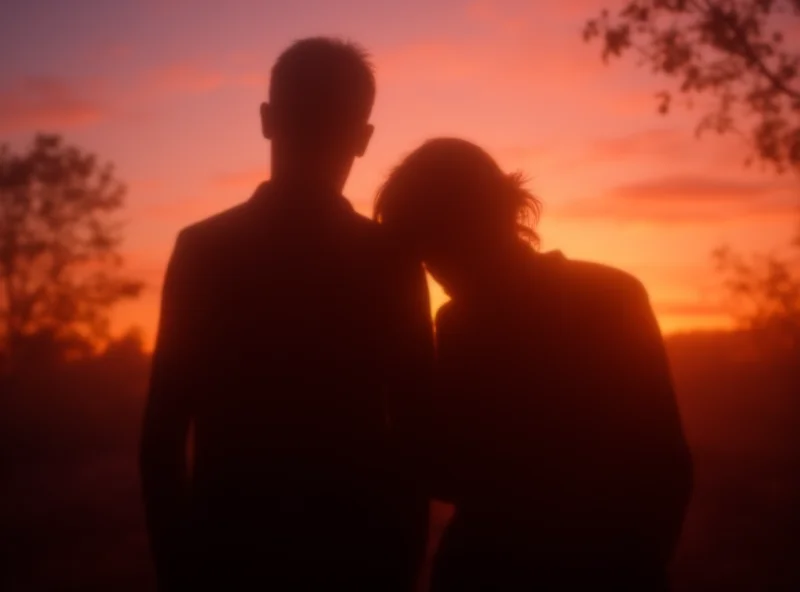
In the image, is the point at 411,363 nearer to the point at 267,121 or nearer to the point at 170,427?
the point at 170,427

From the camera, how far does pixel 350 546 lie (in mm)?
2750

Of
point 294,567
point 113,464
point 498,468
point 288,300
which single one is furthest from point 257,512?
point 113,464

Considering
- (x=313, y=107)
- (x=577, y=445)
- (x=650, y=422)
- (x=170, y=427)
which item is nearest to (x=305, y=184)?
(x=313, y=107)

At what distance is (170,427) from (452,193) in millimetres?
1206

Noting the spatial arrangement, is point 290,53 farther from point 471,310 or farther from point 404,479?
point 404,479

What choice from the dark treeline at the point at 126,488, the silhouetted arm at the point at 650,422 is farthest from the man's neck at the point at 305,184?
the dark treeline at the point at 126,488

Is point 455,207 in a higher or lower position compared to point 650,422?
higher

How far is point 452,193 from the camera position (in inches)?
134

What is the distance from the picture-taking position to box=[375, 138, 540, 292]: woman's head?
3.31m

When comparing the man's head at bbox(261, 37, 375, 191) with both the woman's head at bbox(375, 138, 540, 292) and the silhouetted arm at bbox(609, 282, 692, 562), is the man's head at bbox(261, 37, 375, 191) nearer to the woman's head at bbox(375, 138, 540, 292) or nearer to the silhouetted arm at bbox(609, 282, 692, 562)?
the woman's head at bbox(375, 138, 540, 292)

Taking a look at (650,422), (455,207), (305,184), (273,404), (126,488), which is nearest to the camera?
(273,404)

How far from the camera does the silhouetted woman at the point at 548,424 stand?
3014 millimetres

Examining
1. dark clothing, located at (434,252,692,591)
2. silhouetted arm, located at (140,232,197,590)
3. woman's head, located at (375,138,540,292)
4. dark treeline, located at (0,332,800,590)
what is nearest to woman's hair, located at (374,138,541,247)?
woman's head, located at (375,138,540,292)

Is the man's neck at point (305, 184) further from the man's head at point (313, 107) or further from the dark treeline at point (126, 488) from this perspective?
the dark treeline at point (126, 488)
